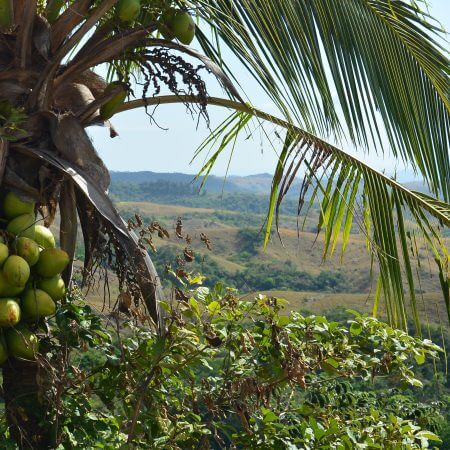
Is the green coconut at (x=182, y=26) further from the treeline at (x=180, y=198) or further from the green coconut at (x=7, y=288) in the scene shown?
the treeline at (x=180, y=198)

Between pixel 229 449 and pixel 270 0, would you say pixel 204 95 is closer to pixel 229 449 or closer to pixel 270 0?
pixel 270 0

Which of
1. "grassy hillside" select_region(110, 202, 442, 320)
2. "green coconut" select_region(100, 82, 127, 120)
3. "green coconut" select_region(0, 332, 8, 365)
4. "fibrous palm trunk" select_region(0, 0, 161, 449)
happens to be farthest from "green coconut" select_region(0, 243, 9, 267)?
"grassy hillside" select_region(110, 202, 442, 320)

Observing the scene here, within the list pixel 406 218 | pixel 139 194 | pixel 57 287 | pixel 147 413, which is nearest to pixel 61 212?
pixel 57 287

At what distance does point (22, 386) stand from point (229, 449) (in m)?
0.65

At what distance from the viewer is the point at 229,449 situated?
100 inches

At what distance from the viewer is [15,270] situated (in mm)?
2035

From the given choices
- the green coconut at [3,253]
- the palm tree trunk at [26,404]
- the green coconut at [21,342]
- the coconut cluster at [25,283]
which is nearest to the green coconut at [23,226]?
the coconut cluster at [25,283]

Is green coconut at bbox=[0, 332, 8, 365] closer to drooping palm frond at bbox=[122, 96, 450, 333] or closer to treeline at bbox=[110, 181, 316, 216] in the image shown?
drooping palm frond at bbox=[122, 96, 450, 333]

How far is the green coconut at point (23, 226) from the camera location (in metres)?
2.21

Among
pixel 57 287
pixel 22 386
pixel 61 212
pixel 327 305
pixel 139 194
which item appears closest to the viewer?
pixel 57 287

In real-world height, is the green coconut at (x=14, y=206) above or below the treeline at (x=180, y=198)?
above

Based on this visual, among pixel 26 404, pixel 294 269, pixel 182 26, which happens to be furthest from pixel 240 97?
pixel 294 269

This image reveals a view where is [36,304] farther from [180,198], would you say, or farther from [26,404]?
[180,198]

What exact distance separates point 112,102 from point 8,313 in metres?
0.80
